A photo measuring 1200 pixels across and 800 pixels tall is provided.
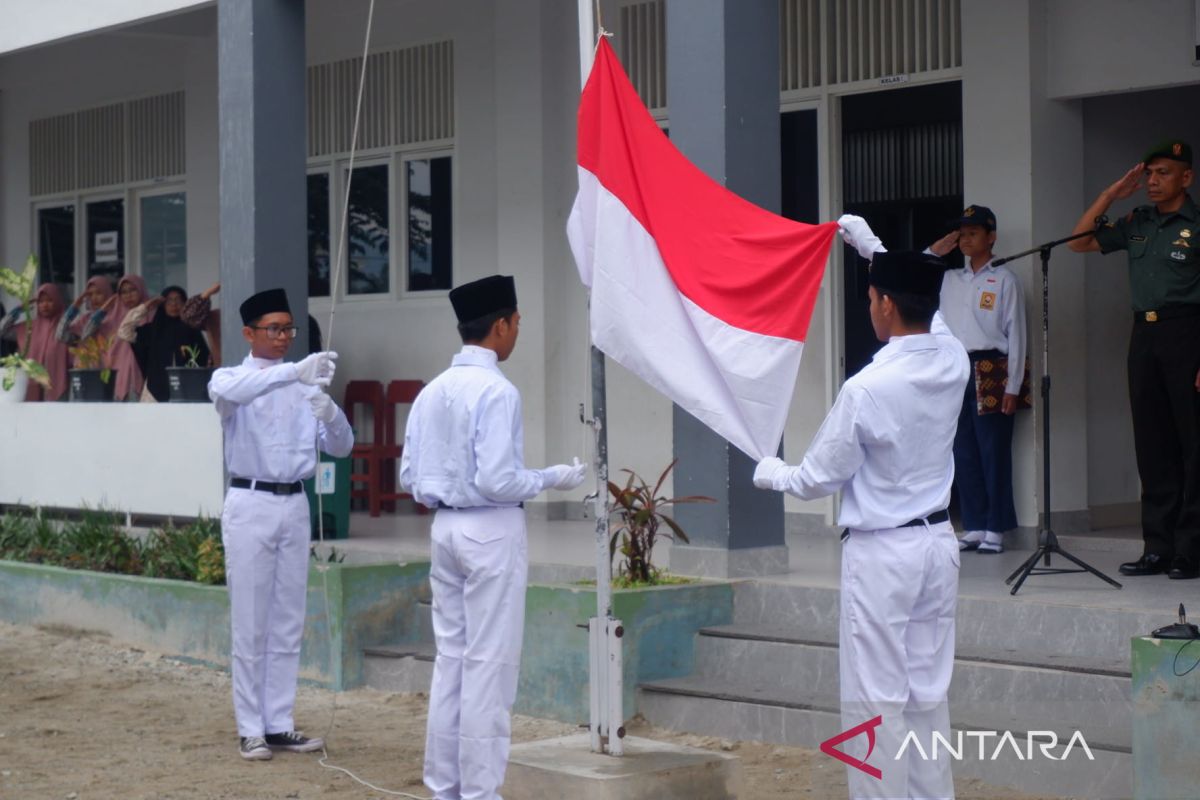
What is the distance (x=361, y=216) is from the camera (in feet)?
47.4

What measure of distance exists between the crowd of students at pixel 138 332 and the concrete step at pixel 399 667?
173 inches

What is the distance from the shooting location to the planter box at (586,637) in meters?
8.02

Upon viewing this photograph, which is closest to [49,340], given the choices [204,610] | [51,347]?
[51,347]

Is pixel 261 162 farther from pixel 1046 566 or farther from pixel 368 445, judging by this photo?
pixel 1046 566

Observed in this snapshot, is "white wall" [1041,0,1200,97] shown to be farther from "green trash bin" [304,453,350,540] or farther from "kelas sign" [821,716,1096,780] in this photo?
"green trash bin" [304,453,350,540]

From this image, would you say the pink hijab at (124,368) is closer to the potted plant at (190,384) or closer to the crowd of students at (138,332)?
the crowd of students at (138,332)

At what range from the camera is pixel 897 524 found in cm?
528

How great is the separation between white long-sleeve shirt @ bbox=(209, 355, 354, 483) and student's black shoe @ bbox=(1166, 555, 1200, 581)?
13.6ft

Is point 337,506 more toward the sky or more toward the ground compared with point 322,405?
more toward the ground

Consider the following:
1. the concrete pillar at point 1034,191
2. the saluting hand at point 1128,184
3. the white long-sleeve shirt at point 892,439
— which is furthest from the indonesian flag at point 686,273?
the concrete pillar at point 1034,191

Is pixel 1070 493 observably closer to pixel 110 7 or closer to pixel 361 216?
pixel 361 216

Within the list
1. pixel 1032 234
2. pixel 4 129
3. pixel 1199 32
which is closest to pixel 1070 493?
pixel 1032 234

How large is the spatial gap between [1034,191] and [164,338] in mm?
7765

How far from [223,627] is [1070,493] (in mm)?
5241
